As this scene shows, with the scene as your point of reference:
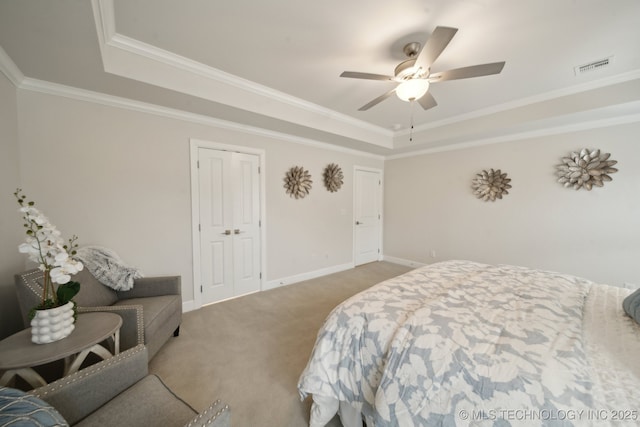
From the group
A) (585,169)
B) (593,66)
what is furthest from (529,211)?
(593,66)

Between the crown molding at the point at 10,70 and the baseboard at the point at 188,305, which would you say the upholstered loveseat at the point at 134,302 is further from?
the crown molding at the point at 10,70

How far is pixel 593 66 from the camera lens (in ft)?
7.07

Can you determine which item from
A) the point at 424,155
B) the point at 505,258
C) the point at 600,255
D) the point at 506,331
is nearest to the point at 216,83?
the point at 506,331

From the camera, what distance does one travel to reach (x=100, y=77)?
1942 millimetres

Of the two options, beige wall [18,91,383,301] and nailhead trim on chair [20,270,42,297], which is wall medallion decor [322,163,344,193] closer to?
beige wall [18,91,383,301]

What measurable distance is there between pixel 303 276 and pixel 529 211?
3.62 meters

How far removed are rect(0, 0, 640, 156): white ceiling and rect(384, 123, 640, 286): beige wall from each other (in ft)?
1.34

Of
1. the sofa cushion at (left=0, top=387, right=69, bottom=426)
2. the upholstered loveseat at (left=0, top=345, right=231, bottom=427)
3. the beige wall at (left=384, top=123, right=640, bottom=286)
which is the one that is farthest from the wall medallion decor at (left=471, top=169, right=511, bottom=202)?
the sofa cushion at (left=0, top=387, right=69, bottom=426)

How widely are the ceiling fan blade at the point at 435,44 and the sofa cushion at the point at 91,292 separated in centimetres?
303

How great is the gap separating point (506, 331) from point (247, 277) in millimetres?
2970

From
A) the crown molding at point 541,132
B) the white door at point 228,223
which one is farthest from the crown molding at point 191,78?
the crown molding at point 541,132

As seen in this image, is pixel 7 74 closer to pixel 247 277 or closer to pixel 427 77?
pixel 247 277

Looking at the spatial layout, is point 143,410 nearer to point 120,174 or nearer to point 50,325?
point 50,325

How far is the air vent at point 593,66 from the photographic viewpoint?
2.08 m
